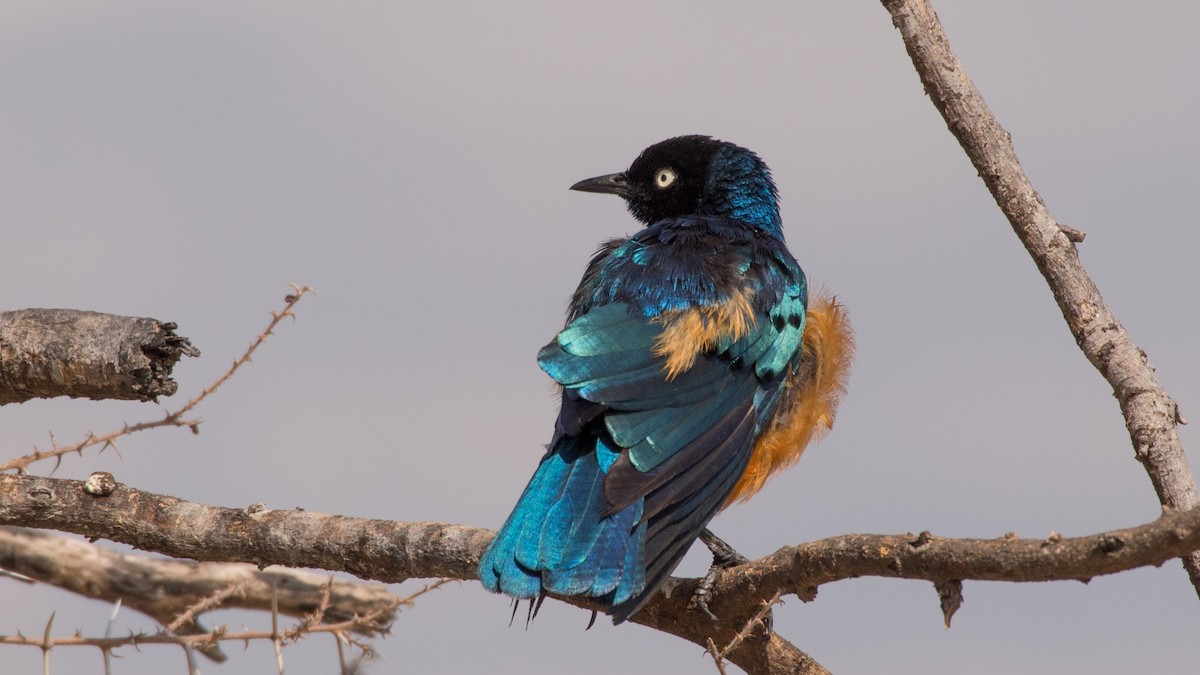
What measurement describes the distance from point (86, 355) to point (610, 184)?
3516mm

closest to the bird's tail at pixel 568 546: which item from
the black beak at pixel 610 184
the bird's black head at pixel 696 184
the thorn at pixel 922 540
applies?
the thorn at pixel 922 540

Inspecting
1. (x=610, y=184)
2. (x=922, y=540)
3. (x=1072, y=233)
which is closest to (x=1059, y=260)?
(x=1072, y=233)

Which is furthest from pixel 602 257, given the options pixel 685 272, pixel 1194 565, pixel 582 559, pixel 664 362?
pixel 1194 565

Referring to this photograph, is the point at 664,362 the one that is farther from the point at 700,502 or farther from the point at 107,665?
the point at 107,665

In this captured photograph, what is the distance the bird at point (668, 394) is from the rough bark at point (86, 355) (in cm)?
123

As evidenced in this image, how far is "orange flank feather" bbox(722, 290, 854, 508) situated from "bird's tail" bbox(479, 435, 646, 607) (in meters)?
1.03

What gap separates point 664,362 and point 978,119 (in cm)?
141

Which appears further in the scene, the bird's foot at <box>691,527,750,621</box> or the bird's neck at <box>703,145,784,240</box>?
the bird's neck at <box>703,145,784,240</box>

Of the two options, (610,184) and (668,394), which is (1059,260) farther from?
(610,184)

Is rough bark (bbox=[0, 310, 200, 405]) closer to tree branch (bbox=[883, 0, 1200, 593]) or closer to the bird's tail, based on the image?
the bird's tail

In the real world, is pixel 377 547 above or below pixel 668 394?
below

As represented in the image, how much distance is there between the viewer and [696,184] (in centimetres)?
691

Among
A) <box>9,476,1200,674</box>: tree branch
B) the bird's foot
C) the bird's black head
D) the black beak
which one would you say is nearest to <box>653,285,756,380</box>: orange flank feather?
the bird's foot

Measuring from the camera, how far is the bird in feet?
13.8
